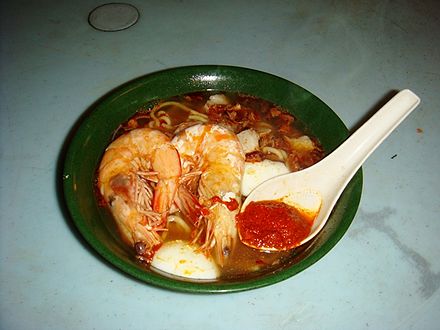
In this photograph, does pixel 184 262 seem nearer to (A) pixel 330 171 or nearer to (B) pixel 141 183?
(B) pixel 141 183

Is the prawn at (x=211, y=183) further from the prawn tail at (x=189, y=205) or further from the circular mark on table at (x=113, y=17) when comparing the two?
the circular mark on table at (x=113, y=17)

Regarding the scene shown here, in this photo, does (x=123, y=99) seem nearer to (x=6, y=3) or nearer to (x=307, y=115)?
(x=307, y=115)

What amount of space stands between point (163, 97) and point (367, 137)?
0.83m

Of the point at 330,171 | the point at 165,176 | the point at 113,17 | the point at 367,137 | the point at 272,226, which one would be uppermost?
the point at 367,137

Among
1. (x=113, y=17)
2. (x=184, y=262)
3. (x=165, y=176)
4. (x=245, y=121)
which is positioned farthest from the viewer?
(x=113, y=17)

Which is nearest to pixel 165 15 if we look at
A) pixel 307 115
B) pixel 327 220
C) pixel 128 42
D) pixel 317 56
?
pixel 128 42

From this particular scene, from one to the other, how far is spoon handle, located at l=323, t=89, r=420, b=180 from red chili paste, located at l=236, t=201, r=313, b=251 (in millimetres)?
228

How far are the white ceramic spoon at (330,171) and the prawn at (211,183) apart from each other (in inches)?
3.6

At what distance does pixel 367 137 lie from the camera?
150 cm

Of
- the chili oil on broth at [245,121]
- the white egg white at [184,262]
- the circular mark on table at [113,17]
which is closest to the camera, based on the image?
the white egg white at [184,262]

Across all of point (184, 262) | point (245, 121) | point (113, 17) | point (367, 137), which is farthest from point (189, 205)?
point (113, 17)

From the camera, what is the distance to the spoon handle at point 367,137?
1.48 metres

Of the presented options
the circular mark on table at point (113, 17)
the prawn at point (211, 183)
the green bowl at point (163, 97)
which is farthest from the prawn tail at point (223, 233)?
the circular mark on table at point (113, 17)

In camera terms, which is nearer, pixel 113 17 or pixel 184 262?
pixel 184 262
